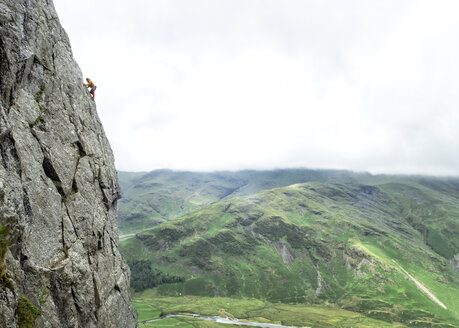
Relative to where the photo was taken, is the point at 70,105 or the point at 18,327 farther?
the point at 70,105

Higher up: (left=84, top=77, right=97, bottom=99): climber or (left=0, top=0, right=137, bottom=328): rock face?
(left=84, top=77, right=97, bottom=99): climber

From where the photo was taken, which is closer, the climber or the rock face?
the rock face

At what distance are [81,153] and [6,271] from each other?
22824 millimetres

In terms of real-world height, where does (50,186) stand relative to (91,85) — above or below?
below

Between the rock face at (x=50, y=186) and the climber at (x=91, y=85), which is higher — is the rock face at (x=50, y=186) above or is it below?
below

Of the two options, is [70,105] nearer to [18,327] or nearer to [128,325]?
[18,327]

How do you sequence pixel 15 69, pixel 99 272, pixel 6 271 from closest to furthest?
pixel 6 271 < pixel 15 69 < pixel 99 272

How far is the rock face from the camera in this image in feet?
88.2

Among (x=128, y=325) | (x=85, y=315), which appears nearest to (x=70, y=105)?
(x=85, y=315)

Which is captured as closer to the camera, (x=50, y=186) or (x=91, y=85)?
(x=50, y=186)

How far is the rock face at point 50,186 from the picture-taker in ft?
88.2

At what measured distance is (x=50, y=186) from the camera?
34.2m

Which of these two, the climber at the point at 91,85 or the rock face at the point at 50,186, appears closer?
the rock face at the point at 50,186

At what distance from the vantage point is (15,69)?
3067 cm
